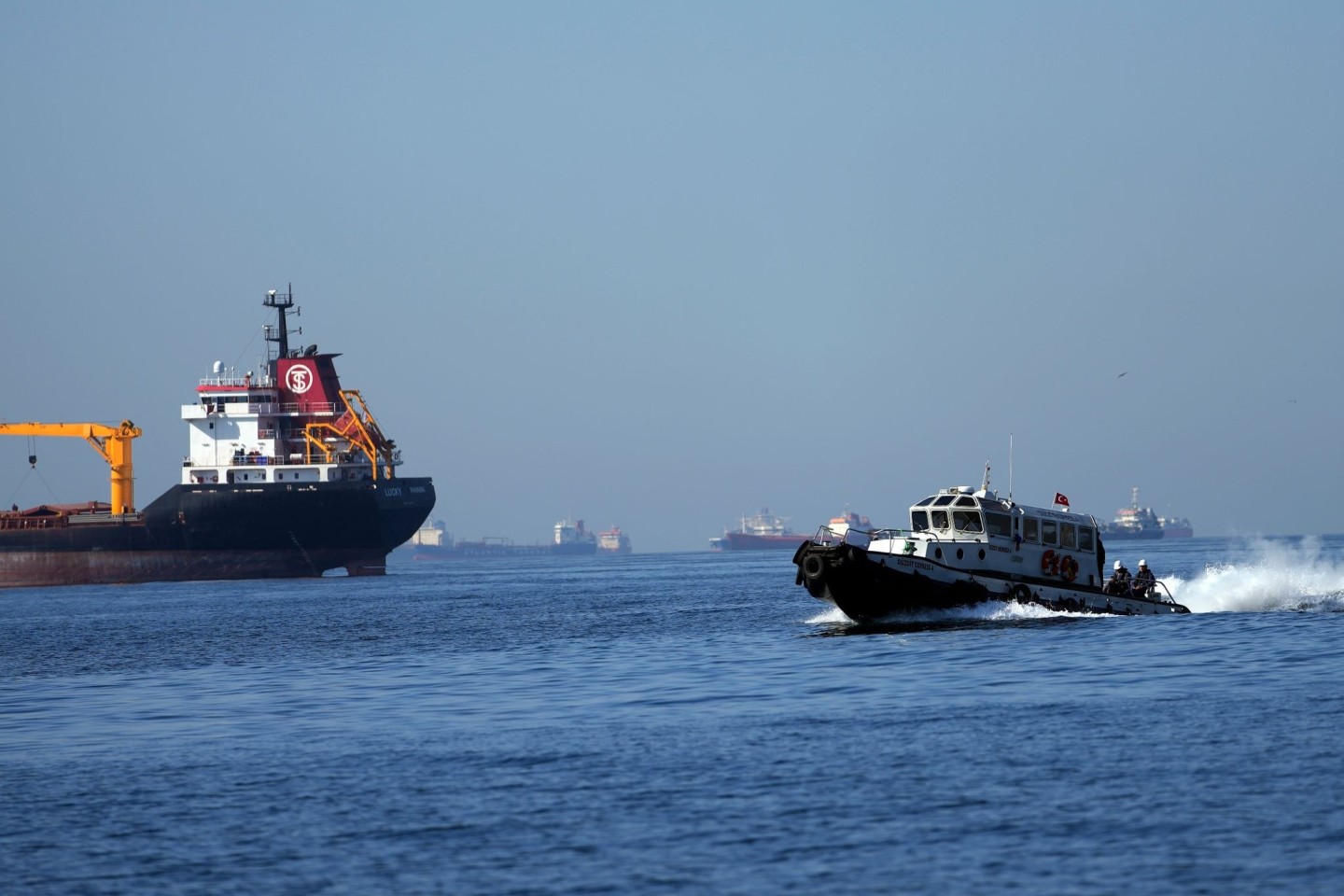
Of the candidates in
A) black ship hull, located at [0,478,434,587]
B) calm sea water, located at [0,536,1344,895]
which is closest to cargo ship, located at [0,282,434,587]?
black ship hull, located at [0,478,434,587]

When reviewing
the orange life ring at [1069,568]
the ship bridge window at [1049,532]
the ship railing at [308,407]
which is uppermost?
the ship railing at [308,407]

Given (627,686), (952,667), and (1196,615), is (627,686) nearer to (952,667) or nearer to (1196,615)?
(952,667)

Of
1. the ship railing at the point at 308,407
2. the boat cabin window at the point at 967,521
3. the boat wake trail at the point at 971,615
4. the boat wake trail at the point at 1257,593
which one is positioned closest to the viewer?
the boat wake trail at the point at 971,615

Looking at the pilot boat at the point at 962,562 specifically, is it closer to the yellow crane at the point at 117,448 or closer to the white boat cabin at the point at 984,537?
the white boat cabin at the point at 984,537

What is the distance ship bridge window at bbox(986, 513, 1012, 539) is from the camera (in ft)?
153

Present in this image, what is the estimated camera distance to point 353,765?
943 inches

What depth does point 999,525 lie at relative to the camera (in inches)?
1842

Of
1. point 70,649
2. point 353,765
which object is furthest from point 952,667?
point 70,649

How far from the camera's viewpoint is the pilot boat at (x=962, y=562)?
149ft

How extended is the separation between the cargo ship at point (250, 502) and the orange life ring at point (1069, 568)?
7267 cm

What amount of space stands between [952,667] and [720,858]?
1824 cm

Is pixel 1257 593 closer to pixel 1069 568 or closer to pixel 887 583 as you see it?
pixel 1069 568

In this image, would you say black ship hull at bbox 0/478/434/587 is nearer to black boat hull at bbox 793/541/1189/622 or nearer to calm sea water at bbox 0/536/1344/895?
calm sea water at bbox 0/536/1344/895

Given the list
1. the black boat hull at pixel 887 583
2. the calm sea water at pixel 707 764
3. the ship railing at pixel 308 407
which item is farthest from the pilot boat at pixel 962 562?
the ship railing at pixel 308 407
